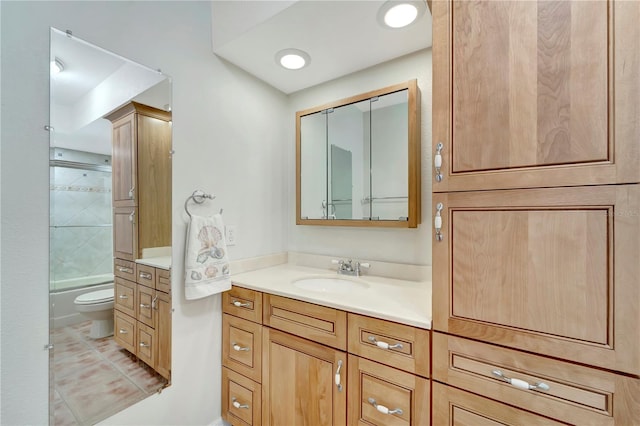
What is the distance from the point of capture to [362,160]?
1.78 meters

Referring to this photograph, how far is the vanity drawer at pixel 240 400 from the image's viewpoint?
4.80 ft

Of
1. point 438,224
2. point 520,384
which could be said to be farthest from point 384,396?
point 438,224

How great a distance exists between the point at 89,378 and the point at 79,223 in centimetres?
66

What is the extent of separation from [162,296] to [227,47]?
4.69 ft

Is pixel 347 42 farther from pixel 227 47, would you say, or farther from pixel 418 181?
pixel 418 181

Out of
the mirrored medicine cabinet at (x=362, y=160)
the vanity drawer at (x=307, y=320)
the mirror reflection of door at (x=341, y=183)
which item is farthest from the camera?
the mirror reflection of door at (x=341, y=183)

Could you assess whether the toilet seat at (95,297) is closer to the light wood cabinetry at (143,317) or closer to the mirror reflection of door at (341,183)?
the light wood cabinetry at (143,317)

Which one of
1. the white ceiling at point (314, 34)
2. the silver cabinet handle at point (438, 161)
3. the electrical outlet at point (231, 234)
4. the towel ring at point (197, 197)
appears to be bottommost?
the electrical outlet at point (231, 234)

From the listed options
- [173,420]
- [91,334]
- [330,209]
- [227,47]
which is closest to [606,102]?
[330,209]

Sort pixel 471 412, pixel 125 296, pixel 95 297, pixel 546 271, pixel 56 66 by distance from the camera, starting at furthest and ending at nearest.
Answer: pixel 125 296 → pixel 95 297 → pixel 56 66 → pixel 471 412 → pixel 546 271

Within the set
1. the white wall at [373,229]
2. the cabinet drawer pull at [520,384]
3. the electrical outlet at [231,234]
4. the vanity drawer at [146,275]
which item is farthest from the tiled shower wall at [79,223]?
the cabinet drawer pull at [520,384]

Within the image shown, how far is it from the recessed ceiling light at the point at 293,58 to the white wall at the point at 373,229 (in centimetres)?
32

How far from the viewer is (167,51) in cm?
140

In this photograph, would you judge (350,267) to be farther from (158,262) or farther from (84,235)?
(84,235)
